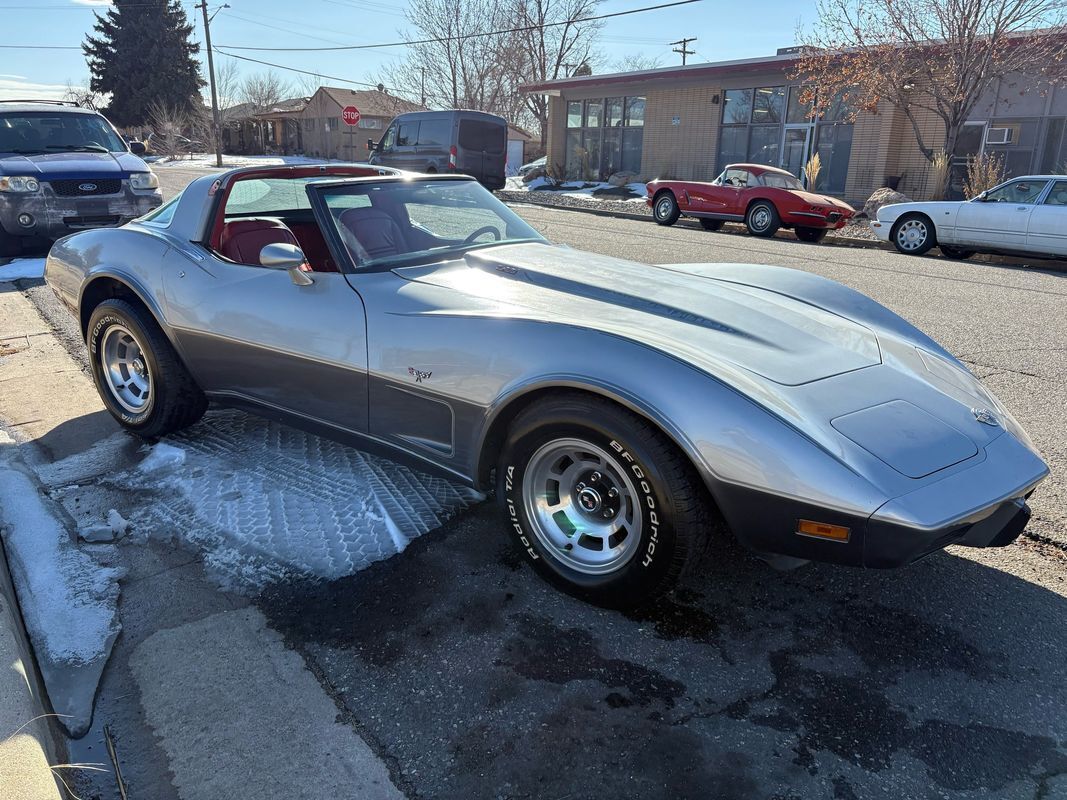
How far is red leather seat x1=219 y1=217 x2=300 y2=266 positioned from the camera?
4020mm

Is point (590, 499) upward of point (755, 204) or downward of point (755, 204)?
downward

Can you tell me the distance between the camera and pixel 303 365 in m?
3.31

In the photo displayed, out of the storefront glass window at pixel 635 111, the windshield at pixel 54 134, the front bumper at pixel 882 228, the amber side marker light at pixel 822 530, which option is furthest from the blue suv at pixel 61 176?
the storefront glass window at pixel 635 111

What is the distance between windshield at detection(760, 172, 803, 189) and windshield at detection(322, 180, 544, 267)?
12.6m

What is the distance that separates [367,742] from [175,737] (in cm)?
53

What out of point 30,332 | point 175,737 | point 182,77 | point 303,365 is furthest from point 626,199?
point 182,77

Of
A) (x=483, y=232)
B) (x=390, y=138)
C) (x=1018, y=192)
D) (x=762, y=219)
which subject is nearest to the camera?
(x=483, y=232)

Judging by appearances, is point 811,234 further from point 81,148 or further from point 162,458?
point 162,458

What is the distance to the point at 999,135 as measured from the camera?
1944 centimetres

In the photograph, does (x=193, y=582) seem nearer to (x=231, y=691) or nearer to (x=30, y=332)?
(x=231, y=691)

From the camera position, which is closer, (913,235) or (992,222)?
(992,222)

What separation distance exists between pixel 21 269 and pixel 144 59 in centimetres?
5399

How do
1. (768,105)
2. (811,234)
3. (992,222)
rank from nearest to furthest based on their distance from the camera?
(992,222) < (811,234) < (768,105)

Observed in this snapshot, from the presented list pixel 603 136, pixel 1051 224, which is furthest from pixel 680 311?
pixel 603 136
